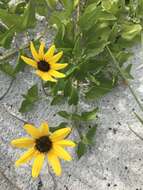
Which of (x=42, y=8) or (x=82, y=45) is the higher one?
(x=42, y=8)

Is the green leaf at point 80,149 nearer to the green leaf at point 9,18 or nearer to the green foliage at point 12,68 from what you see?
the green foliage at point 12,68

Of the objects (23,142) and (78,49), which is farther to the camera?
(78,49)

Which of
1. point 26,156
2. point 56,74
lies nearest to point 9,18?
point 56,74

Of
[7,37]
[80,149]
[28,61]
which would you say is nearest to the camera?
[28,61]

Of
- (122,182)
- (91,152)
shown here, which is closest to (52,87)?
(91,152)

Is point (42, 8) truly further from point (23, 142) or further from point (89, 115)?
point (23, 142)

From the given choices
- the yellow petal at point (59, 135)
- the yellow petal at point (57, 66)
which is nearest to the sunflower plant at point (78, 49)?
the yellow petal at point (57, 66)

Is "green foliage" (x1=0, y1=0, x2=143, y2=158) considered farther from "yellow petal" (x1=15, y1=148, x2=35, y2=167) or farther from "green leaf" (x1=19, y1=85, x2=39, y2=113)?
"yellow petal" (x1=15, y1=148, x2=35, y2=167)

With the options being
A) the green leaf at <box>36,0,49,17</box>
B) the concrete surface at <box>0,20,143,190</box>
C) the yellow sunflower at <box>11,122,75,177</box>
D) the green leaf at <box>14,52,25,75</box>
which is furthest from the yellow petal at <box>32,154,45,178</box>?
the green leaf at <box>36,0,49,17</box>
